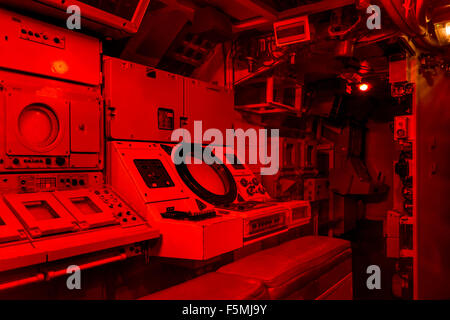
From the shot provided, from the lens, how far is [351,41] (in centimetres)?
351

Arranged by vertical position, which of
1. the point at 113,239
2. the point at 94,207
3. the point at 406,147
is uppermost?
the point at 406,147

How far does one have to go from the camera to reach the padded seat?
2471 mm

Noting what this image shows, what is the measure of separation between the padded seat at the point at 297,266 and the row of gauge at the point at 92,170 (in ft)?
0.69

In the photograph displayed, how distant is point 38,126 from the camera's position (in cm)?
242

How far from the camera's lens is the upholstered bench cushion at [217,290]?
2.04 m

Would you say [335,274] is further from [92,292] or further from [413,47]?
[413,47]

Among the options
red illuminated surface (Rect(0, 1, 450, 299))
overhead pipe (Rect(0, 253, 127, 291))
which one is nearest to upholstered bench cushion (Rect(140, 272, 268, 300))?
red illuminated surface (Rect(0, 1, 450, 299))

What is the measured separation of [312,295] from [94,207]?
5.81 feet

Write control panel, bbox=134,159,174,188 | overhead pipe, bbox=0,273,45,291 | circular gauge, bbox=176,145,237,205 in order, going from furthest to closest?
circular gauge, bbox=176,145,237,205, control panel, bbox=134,159,174,188, overhead pipe, bbox=0,273,45,291

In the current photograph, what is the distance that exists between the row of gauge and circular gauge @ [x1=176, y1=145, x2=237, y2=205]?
0.05ft

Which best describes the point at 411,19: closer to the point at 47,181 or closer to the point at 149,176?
the point at 149,176

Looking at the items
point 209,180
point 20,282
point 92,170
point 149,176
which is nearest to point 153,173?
point 149,176

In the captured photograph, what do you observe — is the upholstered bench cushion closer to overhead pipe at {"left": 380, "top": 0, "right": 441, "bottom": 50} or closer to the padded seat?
the padded seat

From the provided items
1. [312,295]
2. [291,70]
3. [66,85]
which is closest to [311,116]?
[291,70]
